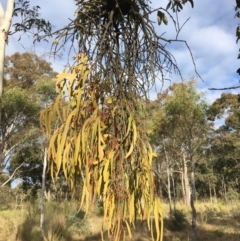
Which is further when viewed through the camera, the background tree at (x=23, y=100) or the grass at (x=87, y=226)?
the background tree at (x=23, y=100)

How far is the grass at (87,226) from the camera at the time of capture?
9477mm

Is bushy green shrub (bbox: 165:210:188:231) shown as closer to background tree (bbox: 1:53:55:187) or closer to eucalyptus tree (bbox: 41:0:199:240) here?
background tree (bbox: 1:53:55:187)

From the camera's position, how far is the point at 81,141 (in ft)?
3.72

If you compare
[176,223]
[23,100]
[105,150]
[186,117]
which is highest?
[23,100]

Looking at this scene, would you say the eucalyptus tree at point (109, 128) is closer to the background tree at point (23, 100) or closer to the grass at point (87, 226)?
the grass at point (87, 226)

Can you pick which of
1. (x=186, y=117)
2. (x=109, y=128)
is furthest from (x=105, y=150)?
(x=186, y=117)

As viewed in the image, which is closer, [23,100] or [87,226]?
[87,226]

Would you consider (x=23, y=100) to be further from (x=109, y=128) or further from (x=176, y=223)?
(x=109, y=128)

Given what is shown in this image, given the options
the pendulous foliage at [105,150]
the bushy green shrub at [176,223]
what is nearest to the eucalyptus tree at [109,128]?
the pendulous foliage at [105,150]

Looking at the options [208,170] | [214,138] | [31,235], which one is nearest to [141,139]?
[31,235]

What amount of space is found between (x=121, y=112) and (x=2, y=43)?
7.34 feet

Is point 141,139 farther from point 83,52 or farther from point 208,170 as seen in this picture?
point 208,170

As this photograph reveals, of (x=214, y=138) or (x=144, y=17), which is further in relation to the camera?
(x=214, y=138)

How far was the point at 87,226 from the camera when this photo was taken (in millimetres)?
12008
